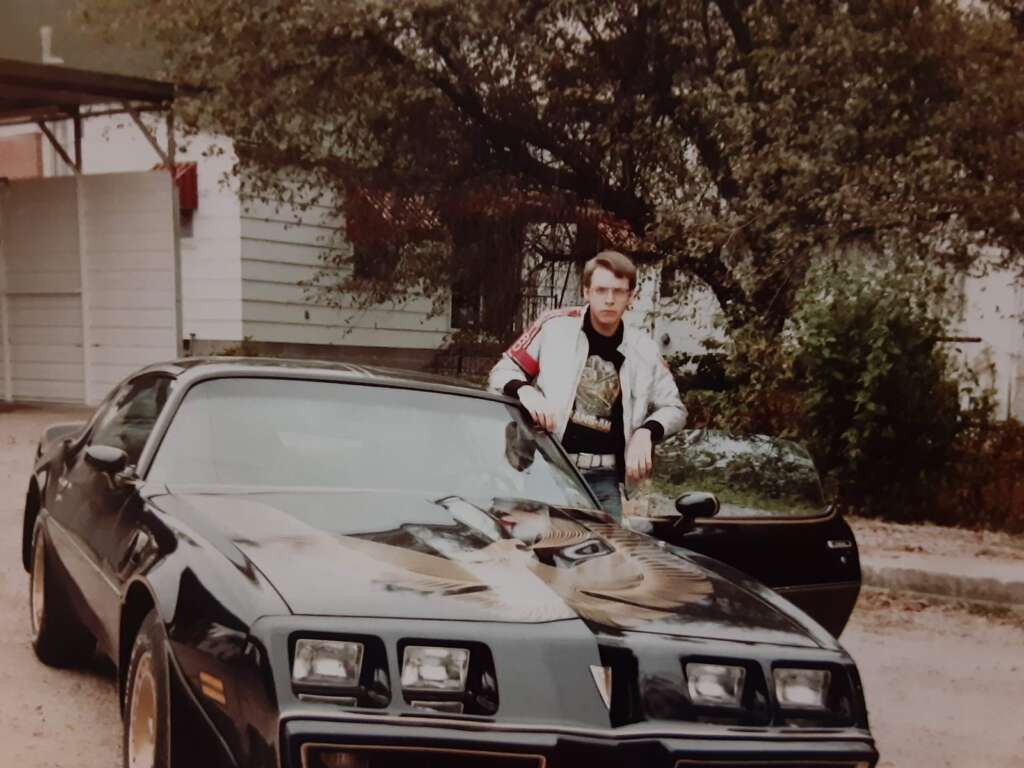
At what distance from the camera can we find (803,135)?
11.2 meters

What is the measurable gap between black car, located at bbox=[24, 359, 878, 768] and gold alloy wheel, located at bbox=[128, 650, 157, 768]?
0.01m

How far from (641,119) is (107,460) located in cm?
1013

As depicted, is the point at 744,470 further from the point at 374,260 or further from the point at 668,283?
the point at 374,260

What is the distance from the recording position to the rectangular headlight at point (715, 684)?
282 centimetres

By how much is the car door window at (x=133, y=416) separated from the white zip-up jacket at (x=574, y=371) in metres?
1.36

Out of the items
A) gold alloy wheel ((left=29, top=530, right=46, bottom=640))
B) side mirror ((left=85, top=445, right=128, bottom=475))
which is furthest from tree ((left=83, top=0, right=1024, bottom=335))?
side mirror ((left=85, top=445, right=128, bottom=475))

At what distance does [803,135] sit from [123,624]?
30.5 feet

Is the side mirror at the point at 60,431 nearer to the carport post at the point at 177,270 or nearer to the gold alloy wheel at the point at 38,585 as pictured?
the gold alloy wheel at the point at 38,585

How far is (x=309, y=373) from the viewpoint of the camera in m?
4.30

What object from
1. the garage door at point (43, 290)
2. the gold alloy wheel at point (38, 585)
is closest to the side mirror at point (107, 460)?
the gold alloy wheel at point (38, 585)

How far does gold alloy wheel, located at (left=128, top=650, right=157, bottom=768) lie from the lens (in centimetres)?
313

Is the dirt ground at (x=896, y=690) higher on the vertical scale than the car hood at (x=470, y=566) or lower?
lower

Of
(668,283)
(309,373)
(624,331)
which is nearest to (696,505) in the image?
(624,331)

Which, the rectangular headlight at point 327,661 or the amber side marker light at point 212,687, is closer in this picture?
the rectangular headlight at point 327,661
